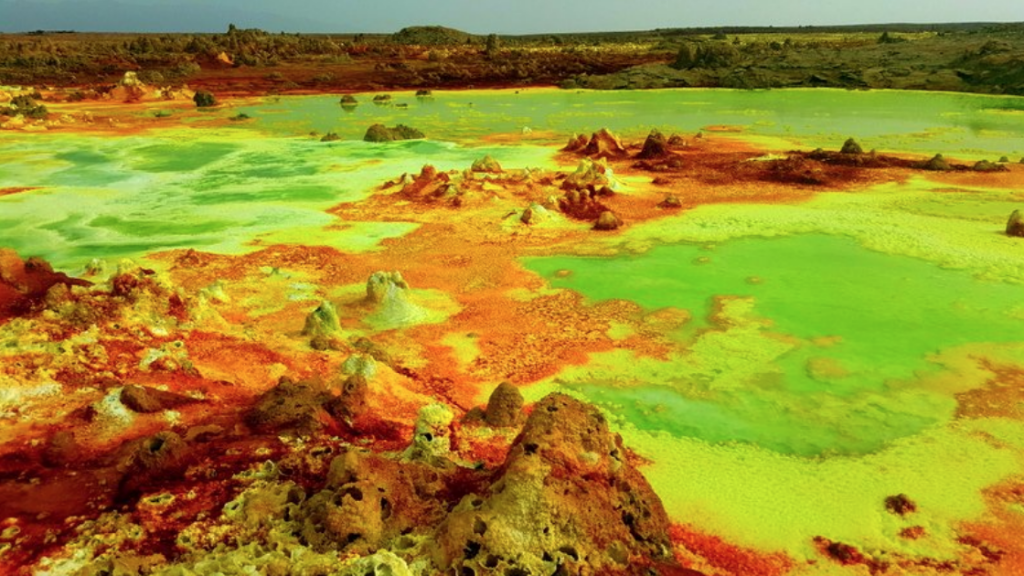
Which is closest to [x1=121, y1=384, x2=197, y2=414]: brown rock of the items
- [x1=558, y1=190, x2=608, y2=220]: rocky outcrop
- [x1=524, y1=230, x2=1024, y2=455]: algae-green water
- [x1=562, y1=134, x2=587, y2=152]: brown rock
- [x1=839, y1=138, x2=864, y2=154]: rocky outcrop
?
[x1=524, y1=230, x2=1024, y2=455]: algae-green water

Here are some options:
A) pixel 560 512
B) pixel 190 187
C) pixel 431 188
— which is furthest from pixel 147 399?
pixel 190 187

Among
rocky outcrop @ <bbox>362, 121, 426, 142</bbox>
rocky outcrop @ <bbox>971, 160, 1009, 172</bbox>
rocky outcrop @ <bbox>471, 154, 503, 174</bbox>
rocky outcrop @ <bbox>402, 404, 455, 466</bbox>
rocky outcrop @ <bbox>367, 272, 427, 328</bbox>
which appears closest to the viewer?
rocky outcrop @ <bbox>402, 404, 455, 466</bbox>

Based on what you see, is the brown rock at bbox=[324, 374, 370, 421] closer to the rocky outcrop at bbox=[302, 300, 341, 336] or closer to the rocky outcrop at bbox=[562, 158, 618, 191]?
the rocky outcrop at bbox=[302, 300, 341, 336]

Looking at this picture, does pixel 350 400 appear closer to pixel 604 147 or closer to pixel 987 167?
pixel 604 147

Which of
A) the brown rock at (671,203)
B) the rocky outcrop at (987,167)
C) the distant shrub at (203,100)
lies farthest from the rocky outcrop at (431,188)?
the distant shrub at (203,100)

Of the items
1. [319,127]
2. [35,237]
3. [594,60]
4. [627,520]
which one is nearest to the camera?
[627,520]

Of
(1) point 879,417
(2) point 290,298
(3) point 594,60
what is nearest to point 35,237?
(2) point 290,298

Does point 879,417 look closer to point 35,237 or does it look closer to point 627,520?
point 627,520
